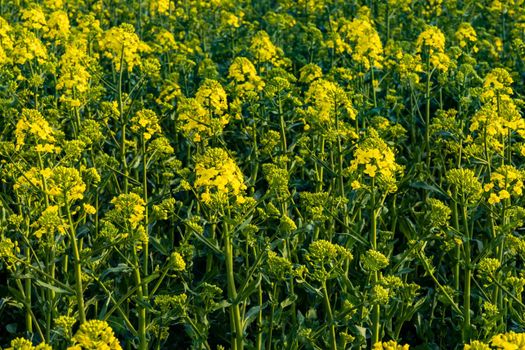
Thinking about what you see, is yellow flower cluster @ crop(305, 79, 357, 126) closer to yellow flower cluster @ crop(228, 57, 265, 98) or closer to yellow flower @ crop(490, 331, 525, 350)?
yellow flower cluster @ crop(228, 57, 265, 98)

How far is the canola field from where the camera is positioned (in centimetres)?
420

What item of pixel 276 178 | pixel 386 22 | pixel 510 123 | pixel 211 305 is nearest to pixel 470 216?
pixel 510 123

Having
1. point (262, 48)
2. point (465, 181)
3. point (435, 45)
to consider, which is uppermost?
point (465, 181)

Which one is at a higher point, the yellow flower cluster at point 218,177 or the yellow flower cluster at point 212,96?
the yellow flower cluster at point 218,177

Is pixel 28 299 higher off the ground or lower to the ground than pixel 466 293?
lower

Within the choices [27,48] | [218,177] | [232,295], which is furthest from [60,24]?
[232,295]

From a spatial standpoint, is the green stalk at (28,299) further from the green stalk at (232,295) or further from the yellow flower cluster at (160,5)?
the yellow flower cluster at (160,5)

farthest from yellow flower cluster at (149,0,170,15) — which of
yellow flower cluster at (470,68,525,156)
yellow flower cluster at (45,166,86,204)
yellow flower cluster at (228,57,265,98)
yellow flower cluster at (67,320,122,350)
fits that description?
yellow flower cluster at (67,320,122,350)

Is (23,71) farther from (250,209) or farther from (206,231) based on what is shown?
(250,209)

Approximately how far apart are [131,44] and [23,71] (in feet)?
6.98

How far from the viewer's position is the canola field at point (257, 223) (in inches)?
165

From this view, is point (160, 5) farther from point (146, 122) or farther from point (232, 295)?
point (232, 295)

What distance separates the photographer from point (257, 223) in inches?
216

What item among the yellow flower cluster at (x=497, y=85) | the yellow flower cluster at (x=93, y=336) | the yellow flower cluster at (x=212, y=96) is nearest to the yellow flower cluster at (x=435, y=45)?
the yellow flower cluster at (x=497, y=85)
